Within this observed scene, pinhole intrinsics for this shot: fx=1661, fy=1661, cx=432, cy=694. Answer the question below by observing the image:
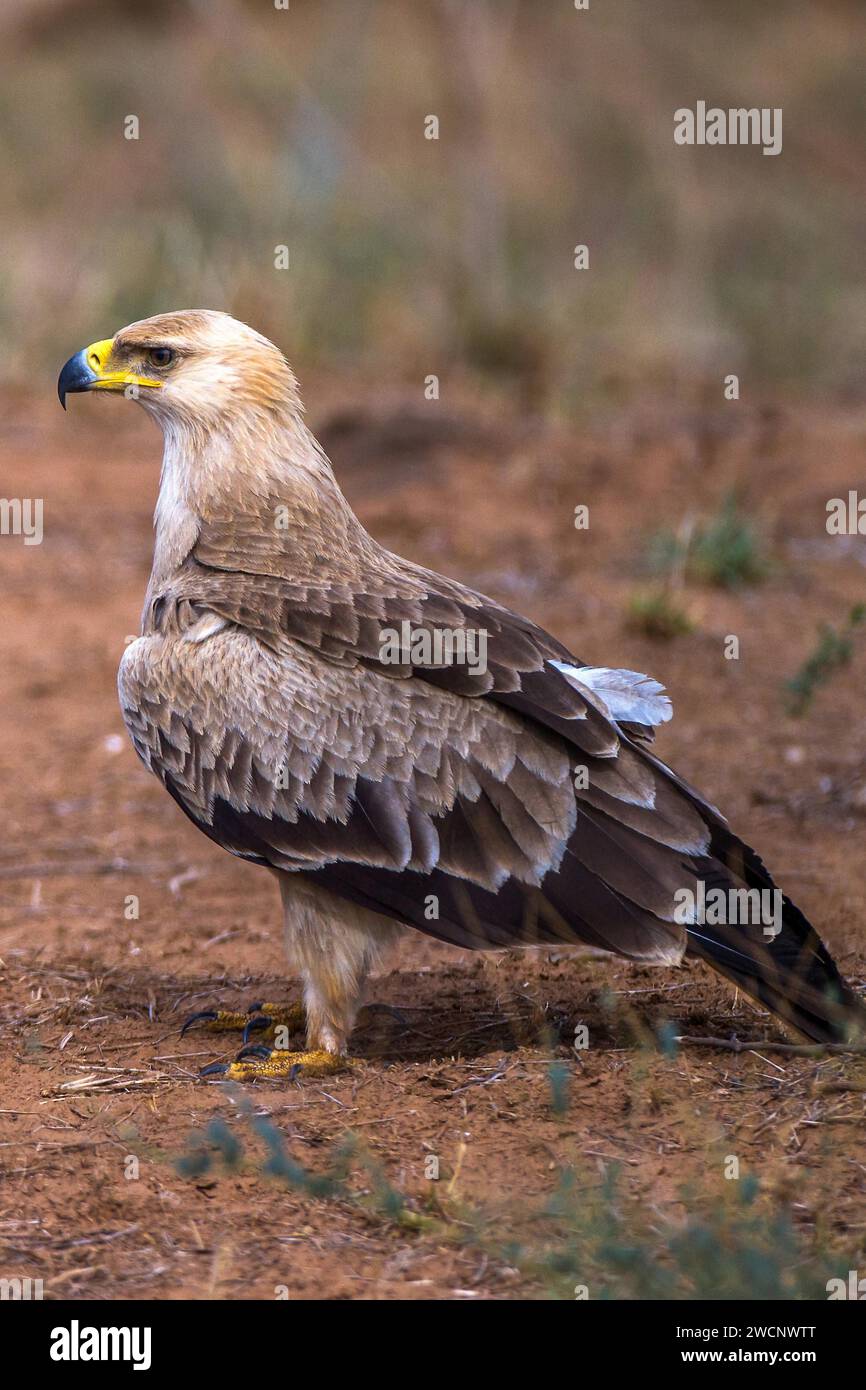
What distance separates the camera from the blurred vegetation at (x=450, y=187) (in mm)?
14117

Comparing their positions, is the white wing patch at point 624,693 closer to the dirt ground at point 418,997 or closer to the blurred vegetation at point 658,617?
the dirt ground at point 418,997

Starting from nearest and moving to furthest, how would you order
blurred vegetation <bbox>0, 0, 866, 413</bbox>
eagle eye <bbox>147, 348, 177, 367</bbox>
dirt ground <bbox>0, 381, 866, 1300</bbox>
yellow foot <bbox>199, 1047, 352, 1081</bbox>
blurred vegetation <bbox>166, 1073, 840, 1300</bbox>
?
blurred vegetation <bbox>166, 1073, 840, 1300</bbox>, dirt ground <bbox>0, 381, 866, 1300</bbox>, yellow foot <bbox>199, 1047, 352, 1081</bbox>, eagle eye <bbox>147, 348, 177, 367</bbox>, blurred vegetation <bbox>0, 0, 866, 413</bbox>

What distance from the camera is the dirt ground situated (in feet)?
12.3

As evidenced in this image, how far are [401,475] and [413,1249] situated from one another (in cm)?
818

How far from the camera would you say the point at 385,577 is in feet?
17.3

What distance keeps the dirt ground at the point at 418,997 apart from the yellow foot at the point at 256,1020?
59 millimetres

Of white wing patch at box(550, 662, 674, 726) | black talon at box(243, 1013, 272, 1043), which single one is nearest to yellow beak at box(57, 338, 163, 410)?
white wing patch at box(550, 662, 674, 726)

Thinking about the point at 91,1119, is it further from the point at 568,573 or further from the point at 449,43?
the point at 449,43

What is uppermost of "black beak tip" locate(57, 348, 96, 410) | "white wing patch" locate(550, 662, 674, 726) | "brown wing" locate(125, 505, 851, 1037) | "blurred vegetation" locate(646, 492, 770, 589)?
"blurred vegetation" locate(646, 492, 770, 589)

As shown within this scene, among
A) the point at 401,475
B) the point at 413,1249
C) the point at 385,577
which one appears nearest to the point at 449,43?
the point at 401,475

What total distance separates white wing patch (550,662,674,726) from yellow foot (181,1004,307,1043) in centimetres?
141

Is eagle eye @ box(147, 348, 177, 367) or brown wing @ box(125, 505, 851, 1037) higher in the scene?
eagle eye @ box(147, 348, 177, 367)

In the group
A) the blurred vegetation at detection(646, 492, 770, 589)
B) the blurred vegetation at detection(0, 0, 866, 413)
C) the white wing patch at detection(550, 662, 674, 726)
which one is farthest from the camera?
the blurred vegetation at detection(0, 0, 866, 413)

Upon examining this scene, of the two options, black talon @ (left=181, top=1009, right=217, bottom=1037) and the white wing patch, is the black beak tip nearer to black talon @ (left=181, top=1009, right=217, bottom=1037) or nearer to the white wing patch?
the white wing patch
